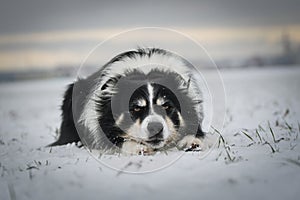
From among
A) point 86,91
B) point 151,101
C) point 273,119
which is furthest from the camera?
point 273,119

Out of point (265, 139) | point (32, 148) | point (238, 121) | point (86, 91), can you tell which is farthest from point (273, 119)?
point (32, 148)

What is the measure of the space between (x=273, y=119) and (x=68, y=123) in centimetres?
353

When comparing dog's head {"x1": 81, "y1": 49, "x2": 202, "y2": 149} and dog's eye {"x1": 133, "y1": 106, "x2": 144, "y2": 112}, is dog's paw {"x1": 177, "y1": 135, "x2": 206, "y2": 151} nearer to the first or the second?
dog's head {"x1": 81, "y1": 49, "x2": 202, "y2": 149}

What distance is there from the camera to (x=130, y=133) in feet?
15.9

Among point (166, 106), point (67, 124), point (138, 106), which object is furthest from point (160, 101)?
point (67, 124)

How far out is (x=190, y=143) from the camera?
5008mm

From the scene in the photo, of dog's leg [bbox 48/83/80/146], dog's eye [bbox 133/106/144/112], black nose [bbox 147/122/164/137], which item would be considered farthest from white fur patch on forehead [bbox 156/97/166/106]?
dog's leg [bbox 48/83/80/146]

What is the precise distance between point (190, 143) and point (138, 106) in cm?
87

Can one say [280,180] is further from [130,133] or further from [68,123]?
[68,123]

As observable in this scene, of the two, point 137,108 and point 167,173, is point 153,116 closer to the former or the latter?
point 137,108

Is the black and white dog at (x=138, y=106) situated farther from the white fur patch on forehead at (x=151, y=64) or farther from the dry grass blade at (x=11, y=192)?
the dry grass blade at (x=11, y=192)

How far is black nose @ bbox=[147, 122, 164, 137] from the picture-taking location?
177 inches

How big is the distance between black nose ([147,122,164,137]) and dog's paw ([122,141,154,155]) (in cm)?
27

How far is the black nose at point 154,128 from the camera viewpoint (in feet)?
14.8
